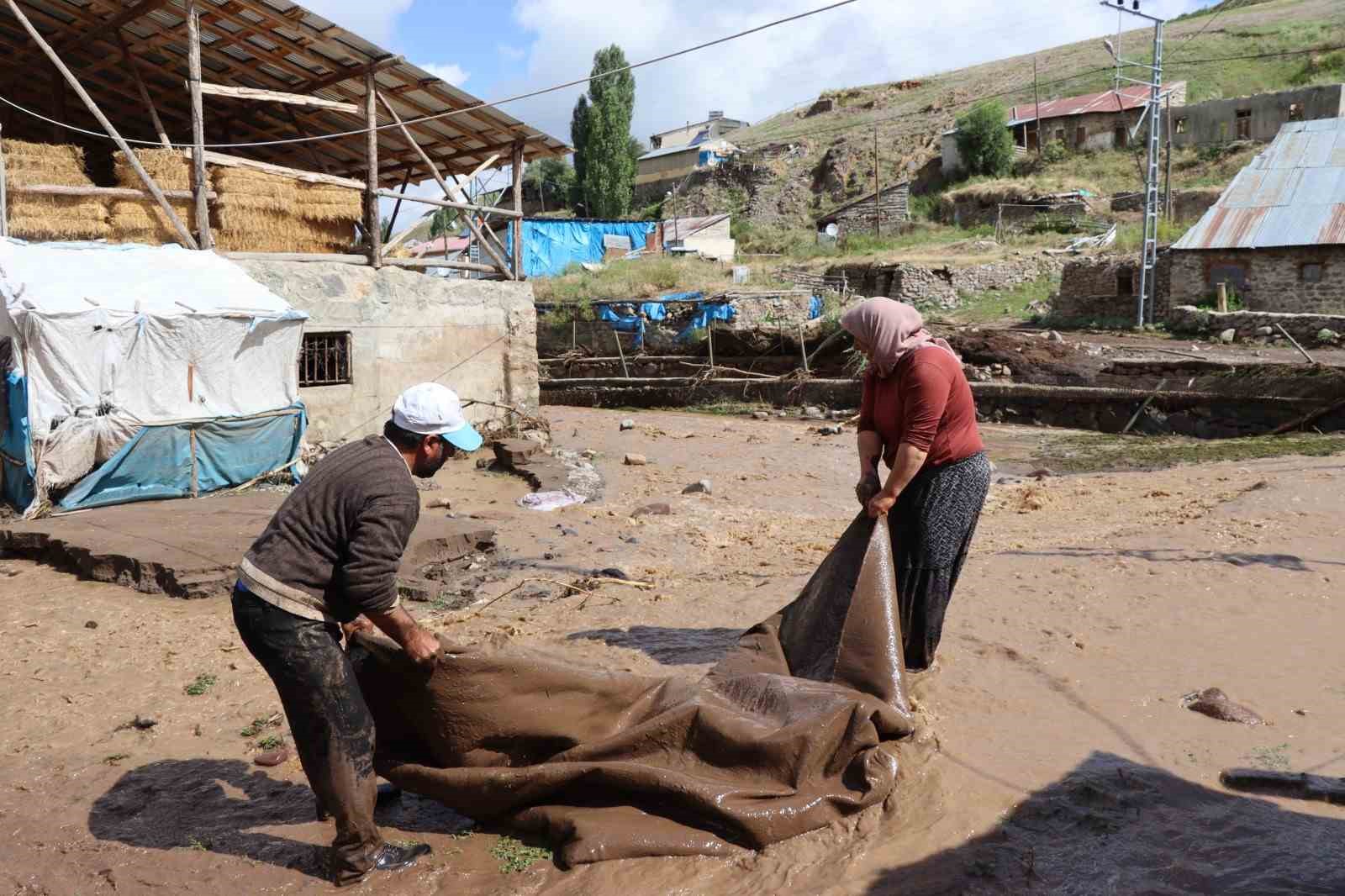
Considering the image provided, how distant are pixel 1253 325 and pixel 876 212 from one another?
21.9 metres

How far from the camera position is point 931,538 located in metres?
4.20

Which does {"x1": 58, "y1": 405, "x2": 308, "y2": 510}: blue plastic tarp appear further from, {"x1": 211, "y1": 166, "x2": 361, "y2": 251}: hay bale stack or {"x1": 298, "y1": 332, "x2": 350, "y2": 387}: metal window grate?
{"x1": 211, "y1": 166, "x2": 361, "y2": 251}: hay bale stack

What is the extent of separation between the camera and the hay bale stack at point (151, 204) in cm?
1098

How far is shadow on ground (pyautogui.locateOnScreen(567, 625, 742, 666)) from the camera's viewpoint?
482 cm

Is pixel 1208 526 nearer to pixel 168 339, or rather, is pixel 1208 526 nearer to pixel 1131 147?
pixel 168 339

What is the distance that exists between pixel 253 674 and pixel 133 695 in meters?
0.54

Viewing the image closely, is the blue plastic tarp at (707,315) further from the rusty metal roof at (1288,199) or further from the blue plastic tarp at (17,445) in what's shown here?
the blue plastic tarp at (17,445)

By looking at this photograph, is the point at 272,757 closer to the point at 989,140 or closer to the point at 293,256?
the point at 293,256

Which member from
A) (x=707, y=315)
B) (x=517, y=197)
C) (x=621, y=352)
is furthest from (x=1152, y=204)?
(x=517, y=197)

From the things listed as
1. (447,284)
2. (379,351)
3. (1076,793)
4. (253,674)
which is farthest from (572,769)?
(447,284)

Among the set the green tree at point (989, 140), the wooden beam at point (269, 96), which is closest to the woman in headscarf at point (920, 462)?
the wooden beam at point (269, 96)

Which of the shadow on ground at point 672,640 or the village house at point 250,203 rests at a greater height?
the village house at point 250,203

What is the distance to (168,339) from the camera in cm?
970

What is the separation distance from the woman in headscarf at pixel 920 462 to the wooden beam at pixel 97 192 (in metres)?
9.51
